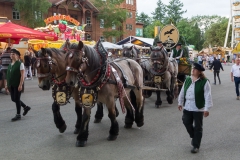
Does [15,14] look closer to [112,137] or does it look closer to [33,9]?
[33,9]

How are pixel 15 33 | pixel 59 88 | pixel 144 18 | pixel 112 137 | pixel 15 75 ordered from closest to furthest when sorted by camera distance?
pixel 59 88
pixel 112 137
pixel 15 75
pixel 15 33
pixel 144 18

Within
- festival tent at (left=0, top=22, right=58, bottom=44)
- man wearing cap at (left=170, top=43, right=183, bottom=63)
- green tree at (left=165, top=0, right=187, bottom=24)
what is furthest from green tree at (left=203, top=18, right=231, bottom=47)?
festival tent at (left=0, top=22, right=58, bottom=44)

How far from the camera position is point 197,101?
16.4 feet

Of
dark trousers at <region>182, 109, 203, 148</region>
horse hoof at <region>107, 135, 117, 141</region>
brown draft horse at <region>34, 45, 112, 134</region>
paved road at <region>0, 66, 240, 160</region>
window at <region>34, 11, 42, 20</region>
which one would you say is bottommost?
paved road at <region>0, 66, 240, 160</region>

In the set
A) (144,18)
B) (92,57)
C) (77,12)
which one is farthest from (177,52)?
(144,18)

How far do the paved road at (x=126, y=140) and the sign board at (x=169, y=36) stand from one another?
406 cm

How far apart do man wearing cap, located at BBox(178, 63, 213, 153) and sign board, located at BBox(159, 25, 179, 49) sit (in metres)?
7.02

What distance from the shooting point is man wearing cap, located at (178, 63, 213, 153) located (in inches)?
195

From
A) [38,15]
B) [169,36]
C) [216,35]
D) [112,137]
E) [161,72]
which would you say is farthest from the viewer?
[216,35]

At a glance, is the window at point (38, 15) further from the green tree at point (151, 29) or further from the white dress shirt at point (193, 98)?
the green tree at point (151, 29)

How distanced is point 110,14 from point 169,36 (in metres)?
32.6

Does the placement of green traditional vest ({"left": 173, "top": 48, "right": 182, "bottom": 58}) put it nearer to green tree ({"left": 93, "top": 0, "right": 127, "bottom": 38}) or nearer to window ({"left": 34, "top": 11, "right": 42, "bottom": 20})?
window ({"left": 34, "top": 11, "right": 42, "bottom": 20})

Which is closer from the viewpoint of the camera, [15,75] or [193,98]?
[193,98]

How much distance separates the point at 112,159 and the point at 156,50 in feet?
16.3
